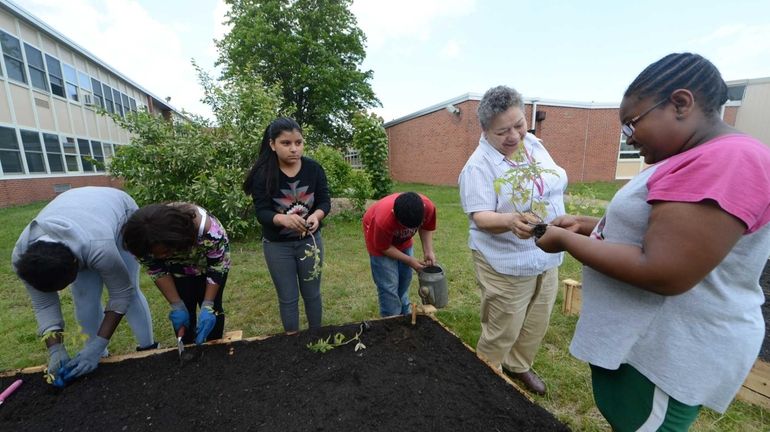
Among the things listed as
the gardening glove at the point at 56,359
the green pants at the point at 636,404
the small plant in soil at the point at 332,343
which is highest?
the green pants at the point at 636,404

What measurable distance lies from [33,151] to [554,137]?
1897cm


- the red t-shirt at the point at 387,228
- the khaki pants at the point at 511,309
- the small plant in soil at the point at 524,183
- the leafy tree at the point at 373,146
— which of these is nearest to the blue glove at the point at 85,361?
the red t-shirt at the point at 387,228

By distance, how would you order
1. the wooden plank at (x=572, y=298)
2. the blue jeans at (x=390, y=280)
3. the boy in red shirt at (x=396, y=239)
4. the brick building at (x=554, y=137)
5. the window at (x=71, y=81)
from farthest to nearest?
the window at (x=71, y=81) < the brick building at (x=554, y=137) < the wooden plank at (x=572, y=298) < the blue jeans at (x=390, y=280) < the boy in red shirt at (x=396, y=239)

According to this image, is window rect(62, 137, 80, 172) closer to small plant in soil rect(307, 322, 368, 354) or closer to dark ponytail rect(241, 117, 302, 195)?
dark ponytail rect(241, 117, 302, 195)

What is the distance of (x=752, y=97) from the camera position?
16094 millimetres

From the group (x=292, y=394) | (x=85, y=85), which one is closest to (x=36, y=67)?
(x=85, y=85)

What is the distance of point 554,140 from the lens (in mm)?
14484

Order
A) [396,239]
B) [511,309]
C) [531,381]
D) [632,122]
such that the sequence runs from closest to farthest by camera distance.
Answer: [632,122]
[511,309]
[531,381]
[396,239]

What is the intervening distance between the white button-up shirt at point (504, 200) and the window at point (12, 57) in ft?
50.3

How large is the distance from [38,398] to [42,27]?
1595 centimetres

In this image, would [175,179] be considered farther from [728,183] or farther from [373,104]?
[373,104]

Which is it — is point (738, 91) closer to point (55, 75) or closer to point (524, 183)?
point (524, 183)

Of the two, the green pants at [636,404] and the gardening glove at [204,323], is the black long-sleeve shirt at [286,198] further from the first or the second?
the green pants at [636,404]

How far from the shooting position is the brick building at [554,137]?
1346cm
